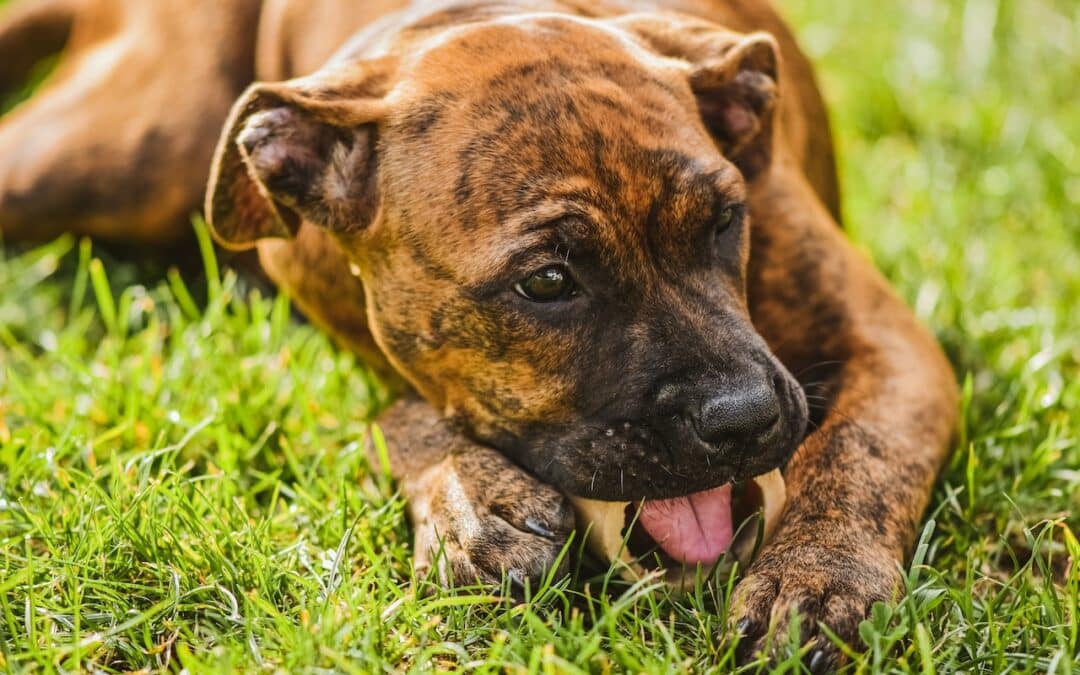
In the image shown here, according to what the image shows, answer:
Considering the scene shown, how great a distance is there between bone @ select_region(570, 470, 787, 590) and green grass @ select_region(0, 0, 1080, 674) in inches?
3.2

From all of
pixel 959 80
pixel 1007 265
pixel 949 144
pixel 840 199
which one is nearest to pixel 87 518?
pixel 840 199

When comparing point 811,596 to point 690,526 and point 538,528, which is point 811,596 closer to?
point 690,526

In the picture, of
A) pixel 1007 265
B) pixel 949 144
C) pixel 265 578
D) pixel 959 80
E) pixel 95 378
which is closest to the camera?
pixel 265 578

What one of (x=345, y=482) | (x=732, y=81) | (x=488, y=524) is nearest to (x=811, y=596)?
(x=488, y=524)

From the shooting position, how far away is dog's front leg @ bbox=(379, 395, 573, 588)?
2.92 metres

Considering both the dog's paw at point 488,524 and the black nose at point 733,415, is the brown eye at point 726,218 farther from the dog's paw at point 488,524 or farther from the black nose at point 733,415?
the dog's paw at point 488,524

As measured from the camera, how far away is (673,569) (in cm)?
300

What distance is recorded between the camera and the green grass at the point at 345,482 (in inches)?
107

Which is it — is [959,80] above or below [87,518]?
below

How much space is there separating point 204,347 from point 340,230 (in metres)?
1.02

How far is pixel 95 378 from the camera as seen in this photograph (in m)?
3.92

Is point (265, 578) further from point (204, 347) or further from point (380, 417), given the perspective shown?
point (204, 347)

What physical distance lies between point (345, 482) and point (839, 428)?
4.37ft

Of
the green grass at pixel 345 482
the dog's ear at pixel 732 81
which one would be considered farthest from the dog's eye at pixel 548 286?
the dog's ear at pixel 732 81
